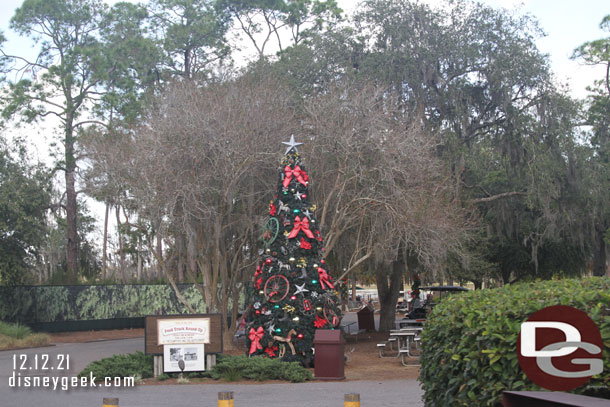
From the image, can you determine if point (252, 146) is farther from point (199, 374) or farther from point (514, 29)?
point (514, 29)

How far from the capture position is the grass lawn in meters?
23.7

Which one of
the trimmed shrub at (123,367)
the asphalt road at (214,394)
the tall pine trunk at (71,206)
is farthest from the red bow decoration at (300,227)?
the tall pine trunk at (71,206)

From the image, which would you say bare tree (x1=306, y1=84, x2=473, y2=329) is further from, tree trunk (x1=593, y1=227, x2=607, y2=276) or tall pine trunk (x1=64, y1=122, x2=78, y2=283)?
tall pine trunk (x1=64, y1=122, x2=78, y2=283)

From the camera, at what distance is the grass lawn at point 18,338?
23.7 metres

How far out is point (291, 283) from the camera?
16797 millimetres

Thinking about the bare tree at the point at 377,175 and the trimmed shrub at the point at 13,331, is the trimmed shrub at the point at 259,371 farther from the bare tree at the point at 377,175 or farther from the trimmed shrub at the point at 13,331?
the trimmed shrub at the point at 13,331

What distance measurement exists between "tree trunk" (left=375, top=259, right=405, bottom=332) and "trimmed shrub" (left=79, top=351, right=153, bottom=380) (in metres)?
13.3

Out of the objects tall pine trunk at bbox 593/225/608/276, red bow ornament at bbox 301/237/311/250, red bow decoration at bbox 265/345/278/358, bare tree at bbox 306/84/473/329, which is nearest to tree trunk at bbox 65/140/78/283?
bare tree at bbox 306/84/473/329

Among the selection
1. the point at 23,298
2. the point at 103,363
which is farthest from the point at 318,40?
the point at 23,298

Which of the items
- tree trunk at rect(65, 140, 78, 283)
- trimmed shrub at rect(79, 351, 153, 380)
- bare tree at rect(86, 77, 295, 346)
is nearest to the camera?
trimmed shrub at rect(79, 351, 153, 380)

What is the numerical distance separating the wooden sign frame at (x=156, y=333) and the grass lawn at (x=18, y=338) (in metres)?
11.1

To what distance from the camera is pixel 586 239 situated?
28.8 metres

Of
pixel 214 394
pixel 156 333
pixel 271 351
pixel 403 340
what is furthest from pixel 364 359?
pixel 214 394

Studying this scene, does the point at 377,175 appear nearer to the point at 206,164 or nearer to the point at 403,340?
the point at 403,340
